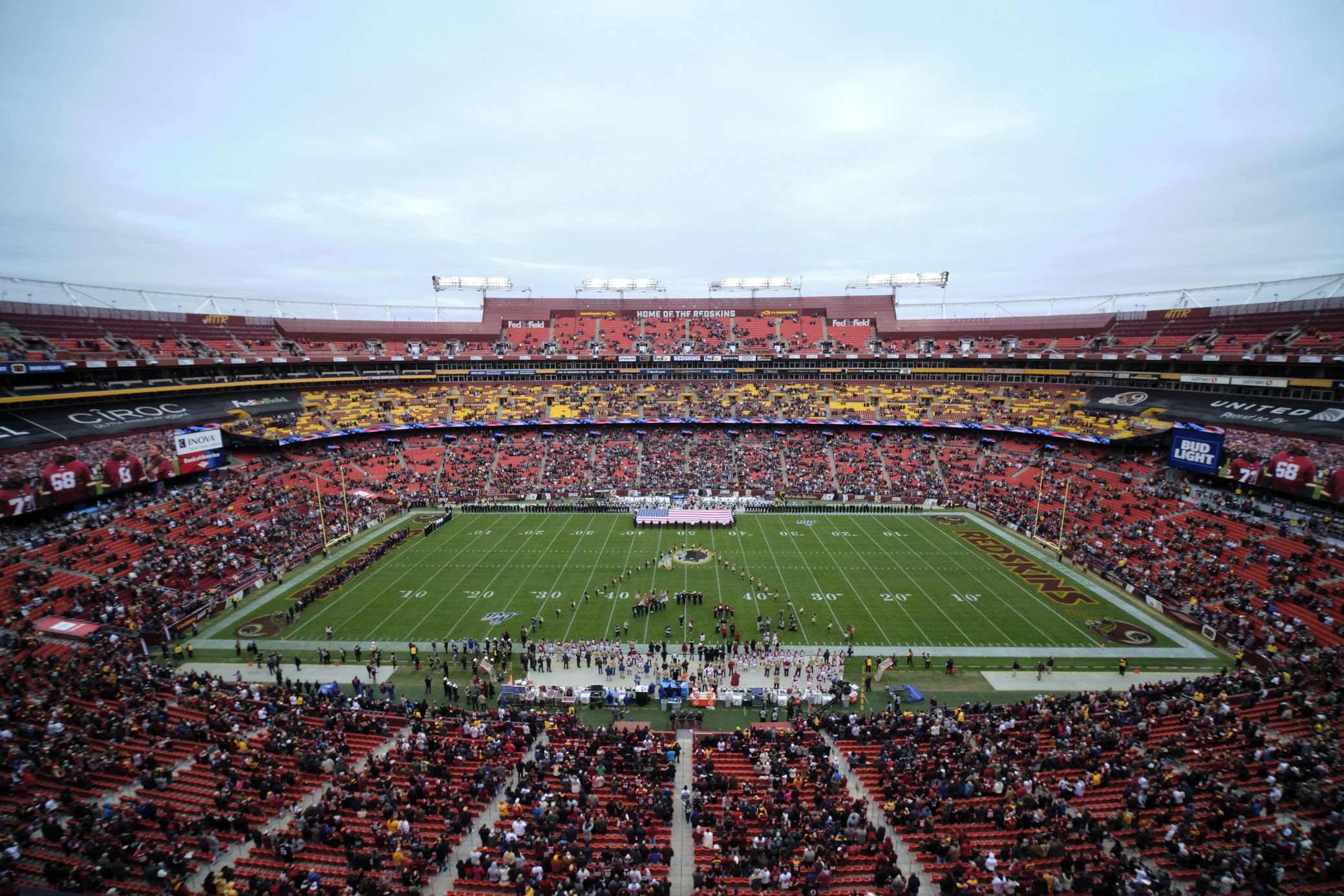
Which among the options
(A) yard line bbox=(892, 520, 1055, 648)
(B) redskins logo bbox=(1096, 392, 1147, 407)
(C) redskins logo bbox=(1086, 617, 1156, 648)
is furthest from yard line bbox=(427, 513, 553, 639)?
(B) redskins logo bbox=(1096, 392, 1147, 407)

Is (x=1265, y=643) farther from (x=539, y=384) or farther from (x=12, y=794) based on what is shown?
(x=539, y=384)

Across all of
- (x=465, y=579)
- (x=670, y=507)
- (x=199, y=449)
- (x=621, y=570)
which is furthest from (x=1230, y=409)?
(x=199, y=449)

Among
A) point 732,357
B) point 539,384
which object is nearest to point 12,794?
point 539,384

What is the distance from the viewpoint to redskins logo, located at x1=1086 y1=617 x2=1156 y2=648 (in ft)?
77.6

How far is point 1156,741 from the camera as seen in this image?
15.5 meters

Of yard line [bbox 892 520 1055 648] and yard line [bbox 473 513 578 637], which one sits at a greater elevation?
yard line [bbox 473 513 578 637]

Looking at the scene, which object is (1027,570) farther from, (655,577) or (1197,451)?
(655,577)

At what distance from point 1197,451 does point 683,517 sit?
106ft

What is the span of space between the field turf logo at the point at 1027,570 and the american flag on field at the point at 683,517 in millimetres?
15363

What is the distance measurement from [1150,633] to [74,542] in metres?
49.8

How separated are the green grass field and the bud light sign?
1190 cm

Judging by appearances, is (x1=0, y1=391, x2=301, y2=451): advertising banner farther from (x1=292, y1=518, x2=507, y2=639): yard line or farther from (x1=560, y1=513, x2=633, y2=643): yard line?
(x1=560, y1=513, x2=633, y2=643): yard line

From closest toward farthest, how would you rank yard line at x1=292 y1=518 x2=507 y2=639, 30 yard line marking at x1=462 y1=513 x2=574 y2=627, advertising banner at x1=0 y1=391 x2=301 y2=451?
yard line at x1=292 y1=518 x2=507 y2=639 → 30 yard line marking at x1=462 y1=513 x2=574 y2=627 → advertising banner at x1=0 y1=391 x2=301 y2=451

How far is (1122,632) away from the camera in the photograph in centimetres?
2448
